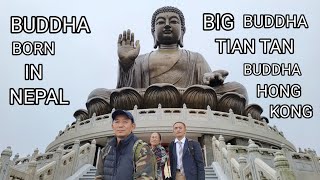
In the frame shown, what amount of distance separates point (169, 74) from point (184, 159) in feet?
45.1

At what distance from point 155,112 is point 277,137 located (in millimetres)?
4831

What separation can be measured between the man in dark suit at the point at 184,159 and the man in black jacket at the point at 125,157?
3.94ft

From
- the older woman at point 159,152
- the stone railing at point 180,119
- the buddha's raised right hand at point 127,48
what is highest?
the buddha's raised right hand at point 127,48

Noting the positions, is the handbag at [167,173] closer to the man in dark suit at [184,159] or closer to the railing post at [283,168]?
the man in dark suit at [184,159]

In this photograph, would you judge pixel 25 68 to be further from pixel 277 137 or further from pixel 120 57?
pixel 277 137

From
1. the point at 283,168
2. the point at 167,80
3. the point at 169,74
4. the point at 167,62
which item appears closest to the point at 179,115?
the point at 167,80

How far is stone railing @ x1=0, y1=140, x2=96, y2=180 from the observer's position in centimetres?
546

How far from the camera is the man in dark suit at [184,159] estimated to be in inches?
147

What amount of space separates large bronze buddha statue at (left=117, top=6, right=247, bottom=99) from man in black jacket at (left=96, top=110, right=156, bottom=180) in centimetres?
1292

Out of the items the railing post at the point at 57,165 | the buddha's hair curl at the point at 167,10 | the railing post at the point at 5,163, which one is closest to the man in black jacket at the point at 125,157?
the railing post at the point at 5,163

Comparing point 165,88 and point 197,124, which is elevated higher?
point 165,88

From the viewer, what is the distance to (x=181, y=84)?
1722 cm

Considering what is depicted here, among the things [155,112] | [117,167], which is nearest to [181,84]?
[155,112]

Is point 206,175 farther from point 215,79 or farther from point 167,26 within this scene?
point 167,26
